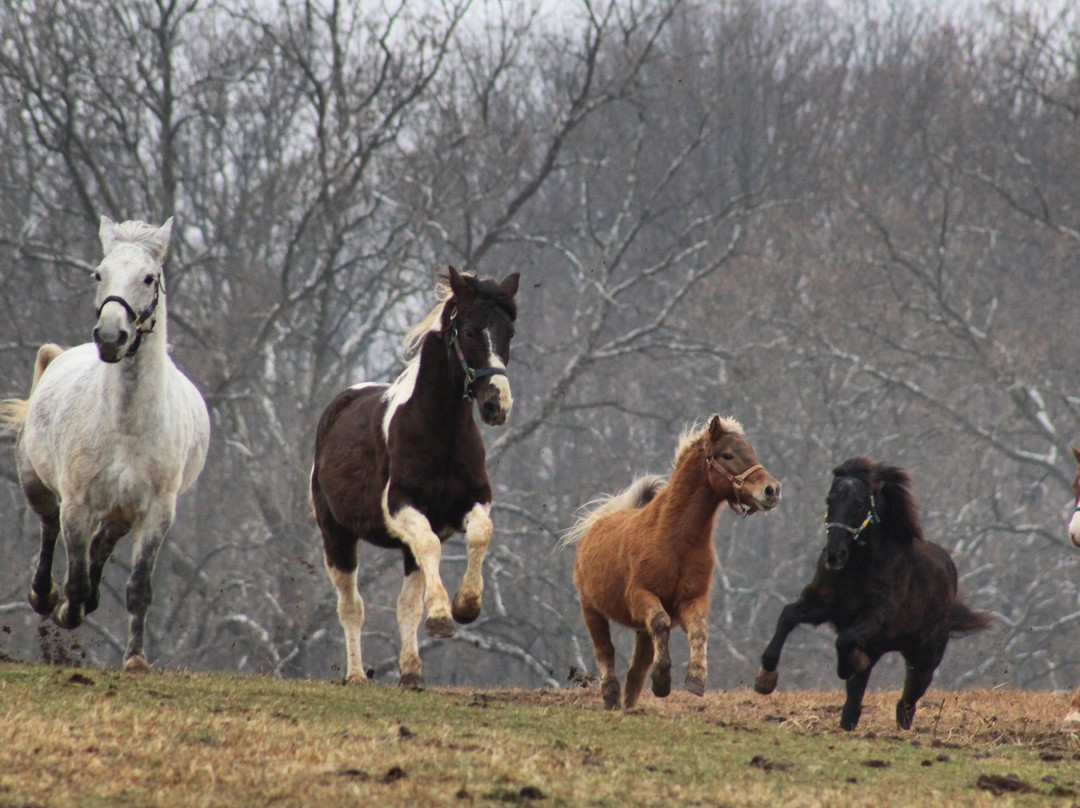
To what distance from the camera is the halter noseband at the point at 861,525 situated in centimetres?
888

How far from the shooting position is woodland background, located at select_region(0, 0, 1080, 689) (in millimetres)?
23875

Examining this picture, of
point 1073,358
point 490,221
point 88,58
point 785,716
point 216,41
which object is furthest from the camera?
point 1073,358

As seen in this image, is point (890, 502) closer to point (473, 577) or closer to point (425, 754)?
point (473, 577)

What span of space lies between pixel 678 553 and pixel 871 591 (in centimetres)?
131

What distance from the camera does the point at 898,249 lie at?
3022 centimetres

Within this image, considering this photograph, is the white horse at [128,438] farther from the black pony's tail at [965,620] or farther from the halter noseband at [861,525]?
the black pony's tail at [965,620]

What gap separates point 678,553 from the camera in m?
8.48

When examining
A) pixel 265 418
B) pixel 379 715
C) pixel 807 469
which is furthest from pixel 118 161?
pixel 379 715

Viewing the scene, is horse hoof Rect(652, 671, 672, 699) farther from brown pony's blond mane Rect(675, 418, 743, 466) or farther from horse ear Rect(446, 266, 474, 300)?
horse ear Rect(446, 266, 474, 300)

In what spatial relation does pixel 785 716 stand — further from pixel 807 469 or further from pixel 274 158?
pixel 274 158

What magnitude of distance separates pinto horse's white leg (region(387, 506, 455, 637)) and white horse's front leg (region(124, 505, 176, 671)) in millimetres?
1301

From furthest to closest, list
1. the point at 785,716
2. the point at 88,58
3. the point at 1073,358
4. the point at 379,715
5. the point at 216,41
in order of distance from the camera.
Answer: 1. the point at 1073,358
2. the point at 216,41
3. the point at 88,58
4. the point at 785,716
5. the point at 379,715

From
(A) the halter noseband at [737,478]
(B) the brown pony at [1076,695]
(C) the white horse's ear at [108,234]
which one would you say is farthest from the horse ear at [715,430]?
(C) the white horse's ear at [108,234]

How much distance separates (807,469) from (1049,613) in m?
6.71
